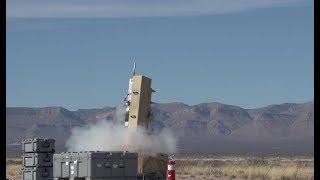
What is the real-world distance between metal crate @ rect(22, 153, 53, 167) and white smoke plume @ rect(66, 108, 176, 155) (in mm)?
7151

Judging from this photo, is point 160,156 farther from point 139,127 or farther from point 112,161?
point 112,161

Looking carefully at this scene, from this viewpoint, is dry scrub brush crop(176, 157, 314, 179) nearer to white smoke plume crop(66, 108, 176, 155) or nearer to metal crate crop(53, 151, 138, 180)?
white smoke plume crop(66, 108, 176, 155)

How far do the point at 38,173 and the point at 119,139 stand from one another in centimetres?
775

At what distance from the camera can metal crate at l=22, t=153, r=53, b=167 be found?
25016mm

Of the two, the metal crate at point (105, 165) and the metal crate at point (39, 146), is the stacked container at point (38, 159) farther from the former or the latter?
the metal crate at point (105, 165)

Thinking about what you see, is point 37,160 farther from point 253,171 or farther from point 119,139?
point 253,171

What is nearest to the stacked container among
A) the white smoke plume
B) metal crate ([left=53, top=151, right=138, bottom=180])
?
metal crate ([left=53, top=151, right=138, bottom=180])

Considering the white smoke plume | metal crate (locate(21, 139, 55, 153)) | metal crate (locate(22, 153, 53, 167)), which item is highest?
the white smoke plume

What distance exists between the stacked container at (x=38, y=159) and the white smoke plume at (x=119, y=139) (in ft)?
23.7

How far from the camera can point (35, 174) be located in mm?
24938

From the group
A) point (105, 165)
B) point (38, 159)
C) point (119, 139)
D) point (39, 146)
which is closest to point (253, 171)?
point (119, 139)

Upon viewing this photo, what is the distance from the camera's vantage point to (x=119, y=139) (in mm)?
32438
